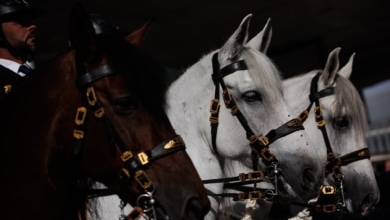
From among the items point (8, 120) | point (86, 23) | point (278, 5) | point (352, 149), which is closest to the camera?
point (86, 23)

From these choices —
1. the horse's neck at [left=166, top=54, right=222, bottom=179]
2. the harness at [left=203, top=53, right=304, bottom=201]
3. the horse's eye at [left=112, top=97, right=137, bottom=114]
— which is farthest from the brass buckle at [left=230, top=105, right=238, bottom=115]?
the horse's eye at [left=112, top=97, right=137, bottom=114]

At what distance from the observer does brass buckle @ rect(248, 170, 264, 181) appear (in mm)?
3605

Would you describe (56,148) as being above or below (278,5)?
below

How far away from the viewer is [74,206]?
2529mm

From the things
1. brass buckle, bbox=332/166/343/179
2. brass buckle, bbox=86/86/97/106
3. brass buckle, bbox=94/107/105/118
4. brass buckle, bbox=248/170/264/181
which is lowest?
brass buckle, bbox=332/166/343/179

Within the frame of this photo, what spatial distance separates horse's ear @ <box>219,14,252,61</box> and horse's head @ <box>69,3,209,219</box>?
141 cm

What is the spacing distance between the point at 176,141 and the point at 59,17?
15.7 ft

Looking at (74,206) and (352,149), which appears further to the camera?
(352,149)

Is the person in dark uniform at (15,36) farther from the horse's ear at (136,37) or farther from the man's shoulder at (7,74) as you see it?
the horse's ear at (136,37)

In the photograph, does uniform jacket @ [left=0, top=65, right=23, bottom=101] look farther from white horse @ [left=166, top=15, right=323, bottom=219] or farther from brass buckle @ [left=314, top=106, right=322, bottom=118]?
brass buckle @ [left=314, top=106, right=322, bottom=118]

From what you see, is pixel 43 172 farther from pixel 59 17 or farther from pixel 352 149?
pixel 59 17

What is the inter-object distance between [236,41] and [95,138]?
1.66 meters

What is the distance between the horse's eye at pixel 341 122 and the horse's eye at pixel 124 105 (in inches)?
109

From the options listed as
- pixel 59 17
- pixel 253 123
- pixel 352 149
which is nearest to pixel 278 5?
pixel 59 17
